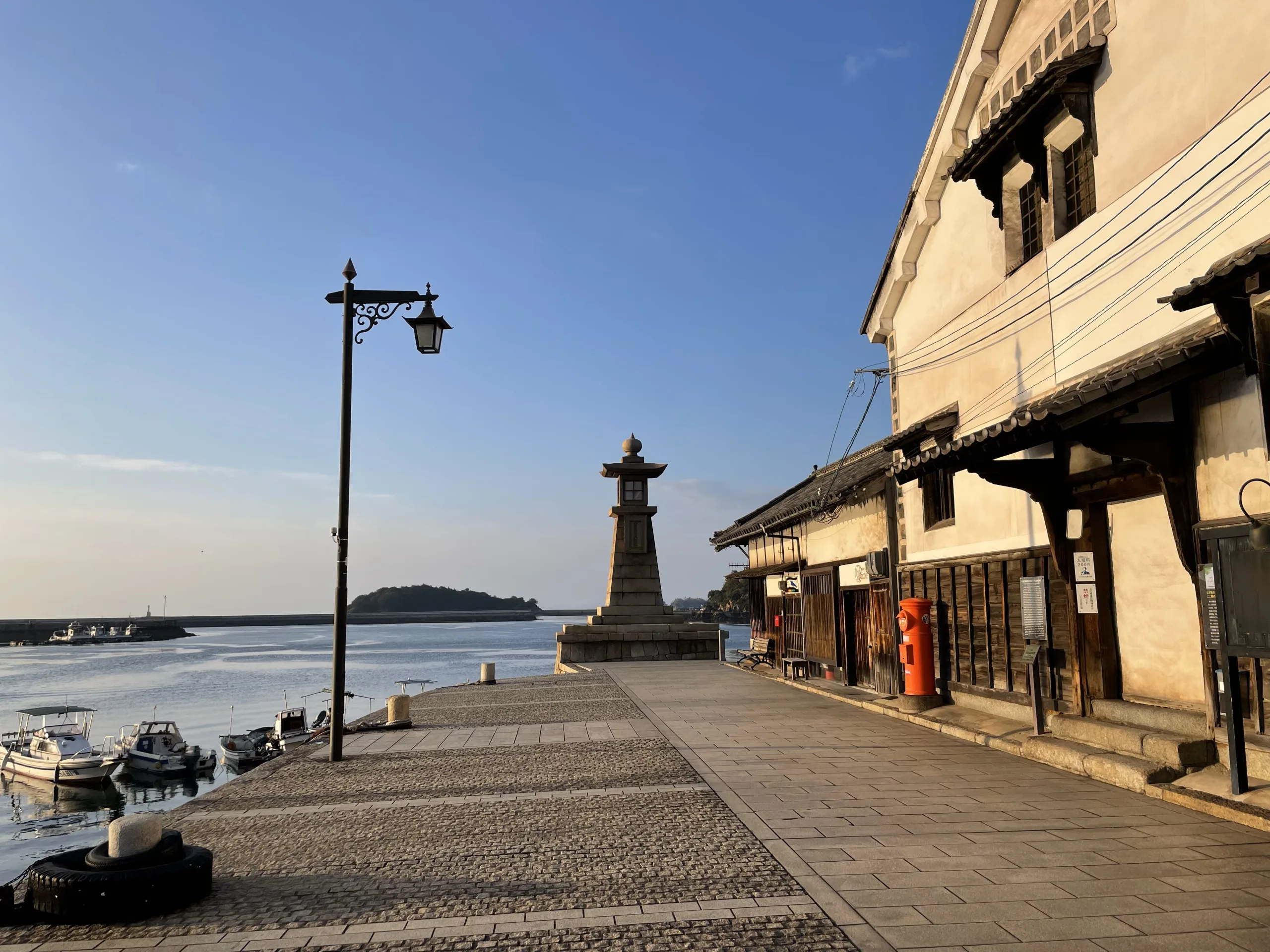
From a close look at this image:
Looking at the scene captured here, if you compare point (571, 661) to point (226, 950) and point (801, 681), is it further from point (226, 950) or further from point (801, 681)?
point (226, 950)

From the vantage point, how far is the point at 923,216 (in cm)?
1517

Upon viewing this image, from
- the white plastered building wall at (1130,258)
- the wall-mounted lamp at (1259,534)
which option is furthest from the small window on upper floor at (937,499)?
the wall-mounted lamp at (1259,534)

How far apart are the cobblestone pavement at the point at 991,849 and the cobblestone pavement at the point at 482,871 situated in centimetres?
46

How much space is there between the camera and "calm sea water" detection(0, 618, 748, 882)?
26797mm

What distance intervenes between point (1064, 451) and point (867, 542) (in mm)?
7088

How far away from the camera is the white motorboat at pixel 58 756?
29500mm

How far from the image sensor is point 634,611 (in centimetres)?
3253

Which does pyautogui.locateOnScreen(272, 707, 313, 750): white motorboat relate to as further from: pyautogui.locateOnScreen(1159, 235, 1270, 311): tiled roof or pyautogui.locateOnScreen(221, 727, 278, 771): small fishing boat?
pyautogui.locateOnScreen(1159, 235, 1270, 311): tiled roof

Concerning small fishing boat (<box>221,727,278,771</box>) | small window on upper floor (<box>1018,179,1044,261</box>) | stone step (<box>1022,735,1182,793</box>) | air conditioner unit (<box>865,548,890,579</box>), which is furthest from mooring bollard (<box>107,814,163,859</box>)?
small fishing boat (<box>221,727,278,771</box>)

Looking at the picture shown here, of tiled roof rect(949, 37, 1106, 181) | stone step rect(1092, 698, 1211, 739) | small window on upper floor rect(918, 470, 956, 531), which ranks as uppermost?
tiled roof rect(949, 37, 1106, 181)

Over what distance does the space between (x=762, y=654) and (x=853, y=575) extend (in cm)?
792

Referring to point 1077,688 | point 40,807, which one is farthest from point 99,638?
point 1077,688

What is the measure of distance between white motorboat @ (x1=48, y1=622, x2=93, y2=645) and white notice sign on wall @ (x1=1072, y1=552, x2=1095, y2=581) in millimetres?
165581

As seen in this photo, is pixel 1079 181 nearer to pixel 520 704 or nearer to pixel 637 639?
pixel 520 704
